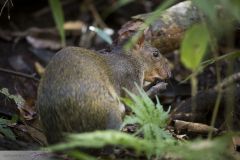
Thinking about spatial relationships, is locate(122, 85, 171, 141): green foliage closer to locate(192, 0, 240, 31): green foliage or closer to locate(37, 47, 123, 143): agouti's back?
locate(37, 47, 123, 143): agouti's back

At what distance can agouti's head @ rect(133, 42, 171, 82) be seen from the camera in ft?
17.2

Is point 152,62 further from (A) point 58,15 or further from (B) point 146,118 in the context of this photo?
(A) point 58,15

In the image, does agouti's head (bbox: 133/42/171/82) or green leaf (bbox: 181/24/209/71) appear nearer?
green leaf (bbox: 181/24/209/71)

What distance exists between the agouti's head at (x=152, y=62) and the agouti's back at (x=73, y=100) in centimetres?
133

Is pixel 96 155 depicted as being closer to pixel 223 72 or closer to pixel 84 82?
pixel 84 82

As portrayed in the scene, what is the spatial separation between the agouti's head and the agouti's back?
52.6 inches

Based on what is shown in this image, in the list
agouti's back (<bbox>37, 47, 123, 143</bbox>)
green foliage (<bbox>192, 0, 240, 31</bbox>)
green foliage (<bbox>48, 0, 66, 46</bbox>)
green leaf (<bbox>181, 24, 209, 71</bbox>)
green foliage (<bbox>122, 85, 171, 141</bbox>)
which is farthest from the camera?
agouti's back (<bbox>37, 47, 123, 143</bbox>)

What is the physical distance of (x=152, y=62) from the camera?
5.34 m

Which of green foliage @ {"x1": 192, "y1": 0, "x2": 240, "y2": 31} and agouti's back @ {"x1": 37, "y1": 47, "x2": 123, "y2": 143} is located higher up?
green foliage @ {"x1": 192, "y1": 0, "x2": 240, "y2": 31}

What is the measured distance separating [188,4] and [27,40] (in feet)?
8.57

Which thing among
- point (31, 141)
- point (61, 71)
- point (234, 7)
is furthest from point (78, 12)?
point (234, 7)

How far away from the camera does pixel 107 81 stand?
414 cm

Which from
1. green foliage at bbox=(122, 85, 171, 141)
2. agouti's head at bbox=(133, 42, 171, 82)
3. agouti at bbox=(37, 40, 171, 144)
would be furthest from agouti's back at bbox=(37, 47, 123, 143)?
agouti's head at bbox=(133, 42, 171, 82)

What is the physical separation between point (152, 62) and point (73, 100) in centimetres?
178
